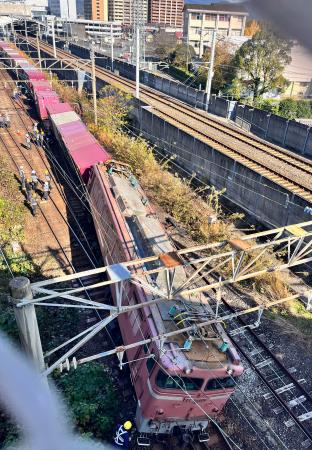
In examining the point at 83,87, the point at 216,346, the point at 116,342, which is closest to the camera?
the point at 216,346

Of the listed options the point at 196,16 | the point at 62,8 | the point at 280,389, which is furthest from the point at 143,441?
the point at 62,8

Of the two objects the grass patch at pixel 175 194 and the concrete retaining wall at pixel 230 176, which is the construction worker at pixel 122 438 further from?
the concrete retaining wall at pixel 230 176

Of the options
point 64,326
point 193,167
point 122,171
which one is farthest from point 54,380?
point 193,167

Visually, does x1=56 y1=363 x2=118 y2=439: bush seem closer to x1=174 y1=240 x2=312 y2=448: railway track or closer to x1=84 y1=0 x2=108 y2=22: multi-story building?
x1=174 y1=240 x2=312 y2=448: railway track

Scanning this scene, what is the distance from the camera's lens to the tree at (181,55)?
58.1m

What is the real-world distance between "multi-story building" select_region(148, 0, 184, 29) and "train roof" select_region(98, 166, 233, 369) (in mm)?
121252

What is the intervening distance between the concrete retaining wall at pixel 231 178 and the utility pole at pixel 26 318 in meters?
13.4

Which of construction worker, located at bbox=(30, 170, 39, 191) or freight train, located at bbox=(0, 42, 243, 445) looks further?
construction worker, located at bbox=(30, 170, 39, 191)

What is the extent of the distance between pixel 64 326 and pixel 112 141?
15.9 m

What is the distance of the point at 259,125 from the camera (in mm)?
30984

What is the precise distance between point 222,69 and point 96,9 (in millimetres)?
102882

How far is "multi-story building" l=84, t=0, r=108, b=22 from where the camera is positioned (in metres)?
121

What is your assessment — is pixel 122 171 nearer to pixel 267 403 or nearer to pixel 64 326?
pixel 64 326

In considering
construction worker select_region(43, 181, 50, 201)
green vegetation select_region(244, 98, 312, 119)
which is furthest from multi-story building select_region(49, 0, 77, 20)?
construction worker select_region(43, 181, 50, 201)
